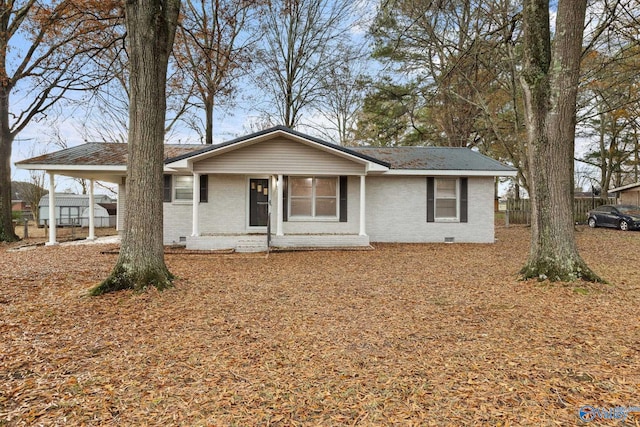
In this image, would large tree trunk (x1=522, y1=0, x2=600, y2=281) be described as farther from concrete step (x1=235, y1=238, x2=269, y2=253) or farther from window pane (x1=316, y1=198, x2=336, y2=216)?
concrete step (x1=235, y1=238, x2=269, y2=253)

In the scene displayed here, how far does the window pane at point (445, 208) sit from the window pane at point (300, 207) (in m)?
4.69

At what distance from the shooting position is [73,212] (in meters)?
22.5

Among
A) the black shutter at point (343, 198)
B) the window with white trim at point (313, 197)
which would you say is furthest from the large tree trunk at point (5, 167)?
the black shutter at point (343, 198)

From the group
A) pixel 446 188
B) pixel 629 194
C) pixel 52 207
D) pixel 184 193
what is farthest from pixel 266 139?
pixel 629 194

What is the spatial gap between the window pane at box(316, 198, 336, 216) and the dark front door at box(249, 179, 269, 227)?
1783mm

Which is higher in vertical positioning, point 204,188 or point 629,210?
point 204,188

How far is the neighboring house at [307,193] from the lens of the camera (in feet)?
34.3

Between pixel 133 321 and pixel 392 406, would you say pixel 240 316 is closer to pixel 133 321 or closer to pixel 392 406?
pixel 133 321


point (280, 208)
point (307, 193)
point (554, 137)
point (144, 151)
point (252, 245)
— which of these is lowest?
point (252, 245)

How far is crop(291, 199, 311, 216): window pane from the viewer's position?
11.7m

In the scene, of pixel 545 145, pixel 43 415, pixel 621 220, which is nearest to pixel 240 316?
pixel 43 415

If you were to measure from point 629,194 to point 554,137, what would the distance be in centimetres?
2529

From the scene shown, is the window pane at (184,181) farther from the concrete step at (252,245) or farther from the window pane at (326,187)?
the window pane at (326,187)

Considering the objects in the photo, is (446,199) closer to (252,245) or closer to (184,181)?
(252,245)
